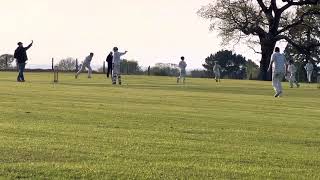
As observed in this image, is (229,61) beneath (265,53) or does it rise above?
beneath

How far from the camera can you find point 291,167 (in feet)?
29.4

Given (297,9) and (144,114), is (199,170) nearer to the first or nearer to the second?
(144,114)

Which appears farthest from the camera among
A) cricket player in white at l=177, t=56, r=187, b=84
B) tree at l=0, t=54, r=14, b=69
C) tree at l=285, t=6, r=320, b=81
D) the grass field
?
tree at l=0, t=54, r=14, b=69

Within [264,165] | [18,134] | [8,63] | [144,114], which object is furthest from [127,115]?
[8,63]

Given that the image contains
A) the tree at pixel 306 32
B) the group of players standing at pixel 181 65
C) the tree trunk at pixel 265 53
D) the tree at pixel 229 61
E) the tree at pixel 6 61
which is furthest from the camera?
the tree at pixel 229 61

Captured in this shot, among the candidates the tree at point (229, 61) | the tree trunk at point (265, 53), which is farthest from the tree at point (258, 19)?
the tree at point (229, 61)

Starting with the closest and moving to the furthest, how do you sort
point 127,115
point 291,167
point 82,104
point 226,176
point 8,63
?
point 226,176, point 291,167, point 127,115, point 82,104, point 8,63

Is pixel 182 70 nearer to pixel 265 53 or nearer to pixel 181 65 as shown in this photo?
pixel 181 65

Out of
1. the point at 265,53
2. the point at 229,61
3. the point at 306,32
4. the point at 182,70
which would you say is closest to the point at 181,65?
the point at 182,70

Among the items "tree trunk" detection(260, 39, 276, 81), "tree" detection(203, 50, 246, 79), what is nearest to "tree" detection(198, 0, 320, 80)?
"tree trunk" detection(260, 39, 276, 81)

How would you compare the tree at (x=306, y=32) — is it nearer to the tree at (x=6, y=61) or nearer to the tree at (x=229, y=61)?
the tree at (x=229, y=61)

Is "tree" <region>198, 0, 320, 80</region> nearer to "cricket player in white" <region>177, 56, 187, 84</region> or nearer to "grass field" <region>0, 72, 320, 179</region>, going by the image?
"cricket player in white" <region>177, 56, 187, 84</region>

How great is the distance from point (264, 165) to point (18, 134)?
4339 millimetres

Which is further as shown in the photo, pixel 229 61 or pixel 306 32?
pixel 229 61
